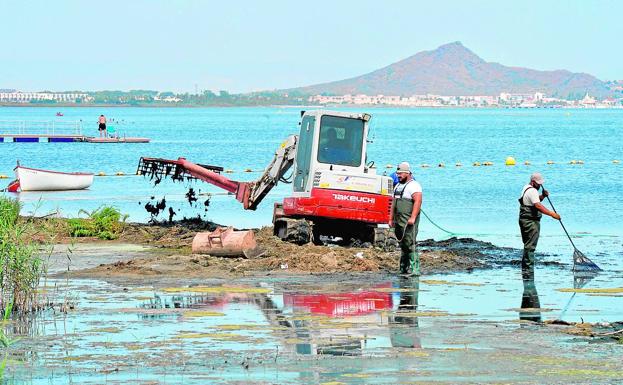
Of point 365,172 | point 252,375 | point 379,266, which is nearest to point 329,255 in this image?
point 379,266

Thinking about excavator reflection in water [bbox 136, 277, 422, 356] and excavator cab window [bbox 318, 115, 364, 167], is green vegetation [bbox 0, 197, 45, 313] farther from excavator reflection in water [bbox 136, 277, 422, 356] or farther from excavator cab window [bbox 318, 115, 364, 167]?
excavator cab window [bbox 318, 115, 364, 167]

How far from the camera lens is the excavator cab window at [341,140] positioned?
22125 millimetres

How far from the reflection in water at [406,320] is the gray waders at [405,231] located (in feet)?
2.67

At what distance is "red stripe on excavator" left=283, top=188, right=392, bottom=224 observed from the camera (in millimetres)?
21688

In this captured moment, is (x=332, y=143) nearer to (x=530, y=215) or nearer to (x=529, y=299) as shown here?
(x=530, y=215)

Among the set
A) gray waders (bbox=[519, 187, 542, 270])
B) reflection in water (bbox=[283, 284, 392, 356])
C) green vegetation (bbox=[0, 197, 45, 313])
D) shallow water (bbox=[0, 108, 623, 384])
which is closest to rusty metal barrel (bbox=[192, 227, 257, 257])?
shallow water (bbox=[0, 108, 623, 384])

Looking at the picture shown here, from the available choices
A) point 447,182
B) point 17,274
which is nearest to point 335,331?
point 17,274

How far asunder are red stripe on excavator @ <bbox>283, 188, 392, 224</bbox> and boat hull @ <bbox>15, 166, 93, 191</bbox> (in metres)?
23.8

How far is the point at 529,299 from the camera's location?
1697 centimetres

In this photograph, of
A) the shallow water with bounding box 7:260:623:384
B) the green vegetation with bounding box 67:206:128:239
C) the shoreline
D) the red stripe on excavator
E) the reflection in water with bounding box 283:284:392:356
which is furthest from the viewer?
the green vegetation with bounding box 67:206:128:239

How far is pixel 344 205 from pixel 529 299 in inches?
215

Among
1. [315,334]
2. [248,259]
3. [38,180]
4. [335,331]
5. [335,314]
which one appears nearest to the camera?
[315,334]

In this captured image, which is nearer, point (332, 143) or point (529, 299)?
point (529, 299)

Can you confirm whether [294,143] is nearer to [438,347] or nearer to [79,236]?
[79,236]
